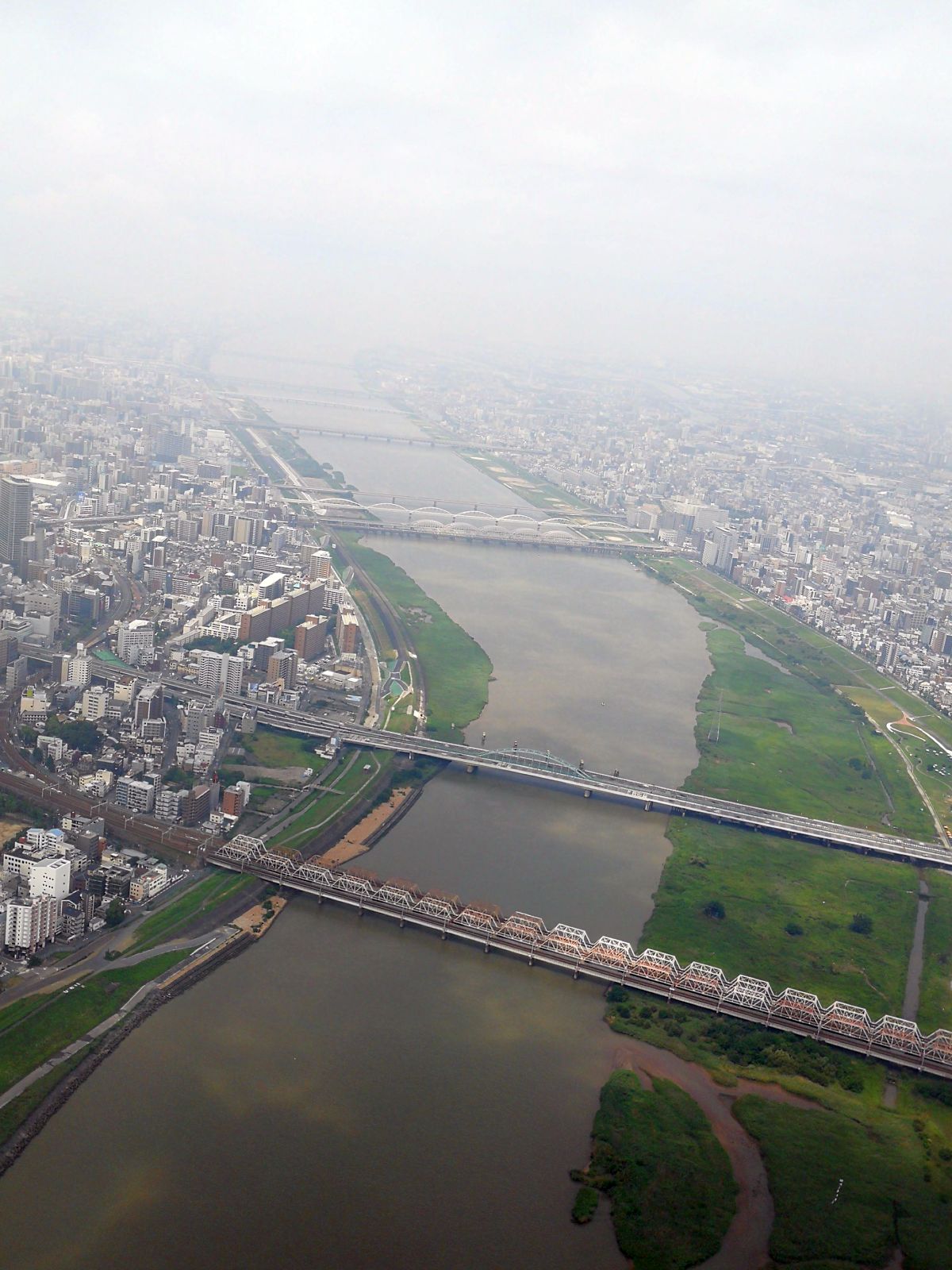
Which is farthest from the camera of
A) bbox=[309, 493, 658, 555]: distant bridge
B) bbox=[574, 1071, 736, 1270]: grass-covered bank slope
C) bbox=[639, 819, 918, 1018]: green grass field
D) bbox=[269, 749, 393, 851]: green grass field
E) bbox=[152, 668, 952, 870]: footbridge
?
bbox=[309, 493, 658, 555]: distant bridge

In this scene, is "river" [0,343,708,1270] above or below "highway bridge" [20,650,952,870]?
below

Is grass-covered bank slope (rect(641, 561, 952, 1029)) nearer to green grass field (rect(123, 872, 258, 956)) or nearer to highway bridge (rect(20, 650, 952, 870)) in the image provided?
highway bridge (rect(20, 650, 952, 870))

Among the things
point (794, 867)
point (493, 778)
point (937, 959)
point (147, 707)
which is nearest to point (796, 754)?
point (794, 867)

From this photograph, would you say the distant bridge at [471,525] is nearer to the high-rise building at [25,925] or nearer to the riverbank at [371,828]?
the riverbank at [371,828]

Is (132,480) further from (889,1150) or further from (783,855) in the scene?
(889,1150)

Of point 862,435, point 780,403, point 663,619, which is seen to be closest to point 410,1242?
point 663,619

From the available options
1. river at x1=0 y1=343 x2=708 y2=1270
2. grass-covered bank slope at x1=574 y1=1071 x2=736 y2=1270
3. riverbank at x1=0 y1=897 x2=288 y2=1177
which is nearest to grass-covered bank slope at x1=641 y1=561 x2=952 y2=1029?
river at x1=0 y1=343 x2=708 y2=1270
